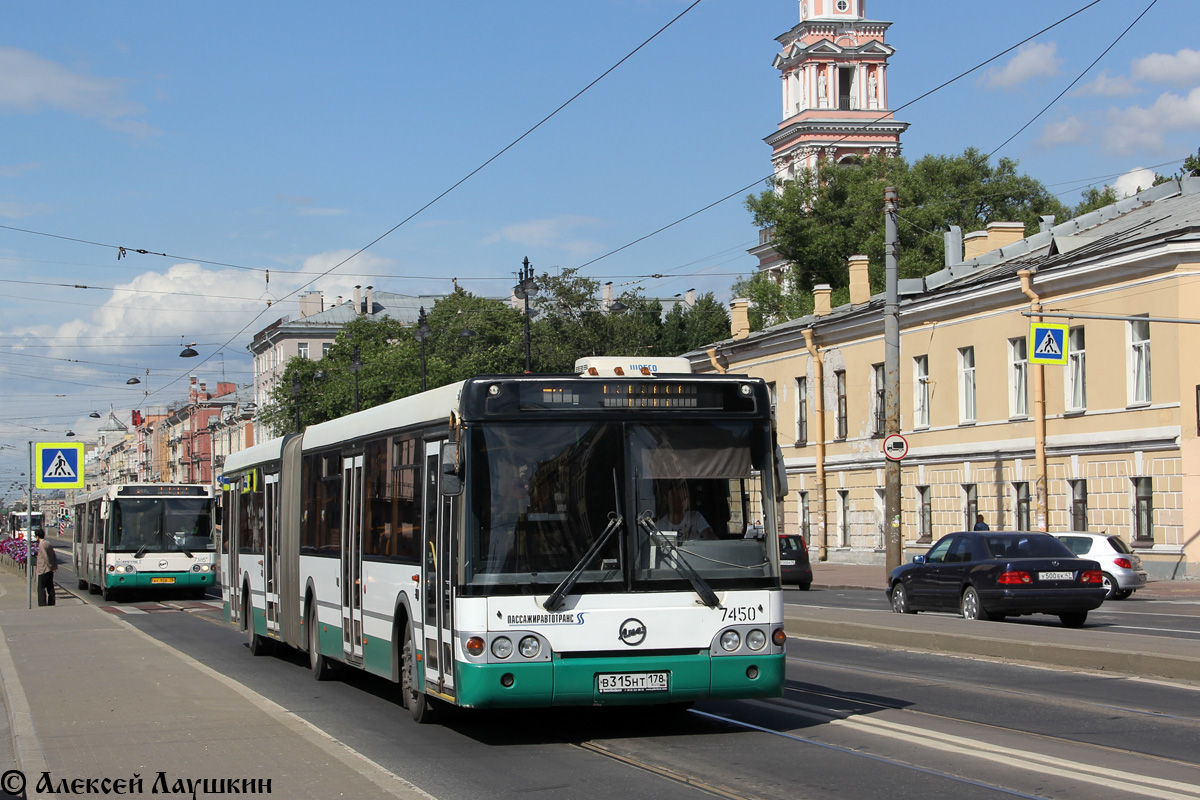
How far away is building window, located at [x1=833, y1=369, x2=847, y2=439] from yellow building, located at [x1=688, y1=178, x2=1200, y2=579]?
0.07m

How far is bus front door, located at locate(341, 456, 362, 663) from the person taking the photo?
13.3 meters

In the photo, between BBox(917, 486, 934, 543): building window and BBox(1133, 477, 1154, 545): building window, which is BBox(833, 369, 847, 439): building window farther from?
BBox(1133, 477, 1154, 545): building window

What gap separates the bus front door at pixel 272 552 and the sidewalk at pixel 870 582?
63.3 feet

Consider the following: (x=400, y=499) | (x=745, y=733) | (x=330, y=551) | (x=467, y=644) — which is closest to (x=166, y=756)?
(x=467, y=644)

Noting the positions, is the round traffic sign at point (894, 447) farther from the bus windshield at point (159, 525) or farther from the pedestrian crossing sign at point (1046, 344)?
the bus windshield at point (159, 525)

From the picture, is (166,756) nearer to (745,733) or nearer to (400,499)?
(400,499)

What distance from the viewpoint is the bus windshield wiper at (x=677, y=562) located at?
33.0 ft

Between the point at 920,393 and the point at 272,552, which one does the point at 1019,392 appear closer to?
the point at 920,393

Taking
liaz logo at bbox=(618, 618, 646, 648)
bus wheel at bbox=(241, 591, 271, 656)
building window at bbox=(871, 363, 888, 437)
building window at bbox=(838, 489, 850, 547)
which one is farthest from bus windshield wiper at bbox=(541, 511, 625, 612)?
building window at bbox=(838, 489, 850, 547)

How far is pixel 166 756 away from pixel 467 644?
2.10 meters

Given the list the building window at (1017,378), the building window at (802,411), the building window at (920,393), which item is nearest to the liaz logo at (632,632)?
the building window at (1017,378)

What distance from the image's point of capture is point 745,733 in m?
10.6

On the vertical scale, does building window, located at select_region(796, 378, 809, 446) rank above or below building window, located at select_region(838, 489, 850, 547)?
above

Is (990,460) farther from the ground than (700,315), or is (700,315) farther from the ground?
(700,315)
